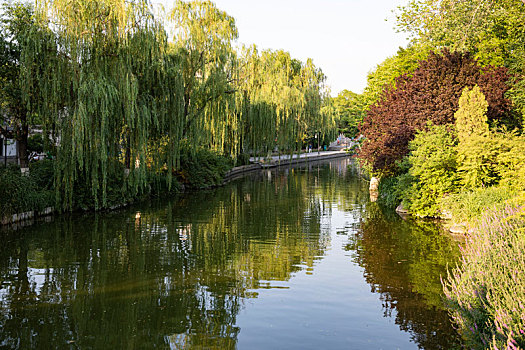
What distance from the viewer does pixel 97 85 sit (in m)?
20.6

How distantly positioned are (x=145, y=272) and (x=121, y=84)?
11.2 m

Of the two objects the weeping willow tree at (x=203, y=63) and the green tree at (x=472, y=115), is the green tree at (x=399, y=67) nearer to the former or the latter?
the green tree at (x=472, y=115)

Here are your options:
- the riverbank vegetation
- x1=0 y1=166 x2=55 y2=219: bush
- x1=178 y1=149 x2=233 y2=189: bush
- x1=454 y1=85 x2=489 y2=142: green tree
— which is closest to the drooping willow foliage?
x1=0 y1=166 x2=55 y2=219: bush

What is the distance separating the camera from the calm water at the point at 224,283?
29.4 ft

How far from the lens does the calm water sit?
896 cm

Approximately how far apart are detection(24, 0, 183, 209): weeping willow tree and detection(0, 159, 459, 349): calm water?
242cm

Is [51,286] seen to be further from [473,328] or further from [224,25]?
[224,25]

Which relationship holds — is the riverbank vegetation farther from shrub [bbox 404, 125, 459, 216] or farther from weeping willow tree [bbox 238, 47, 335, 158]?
weeping willow tree [bbox 238, 47, 335, 158]

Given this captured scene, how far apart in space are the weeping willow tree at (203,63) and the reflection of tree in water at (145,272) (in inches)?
306

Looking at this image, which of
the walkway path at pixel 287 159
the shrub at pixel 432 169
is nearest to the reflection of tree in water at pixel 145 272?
the shrub at pixel 432 169

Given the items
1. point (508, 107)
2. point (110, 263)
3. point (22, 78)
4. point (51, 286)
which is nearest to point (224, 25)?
point (22, 78)

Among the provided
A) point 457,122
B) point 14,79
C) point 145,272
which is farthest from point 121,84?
point 457,122

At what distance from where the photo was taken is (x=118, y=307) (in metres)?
10.3

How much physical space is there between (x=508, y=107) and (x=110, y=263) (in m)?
19.3
